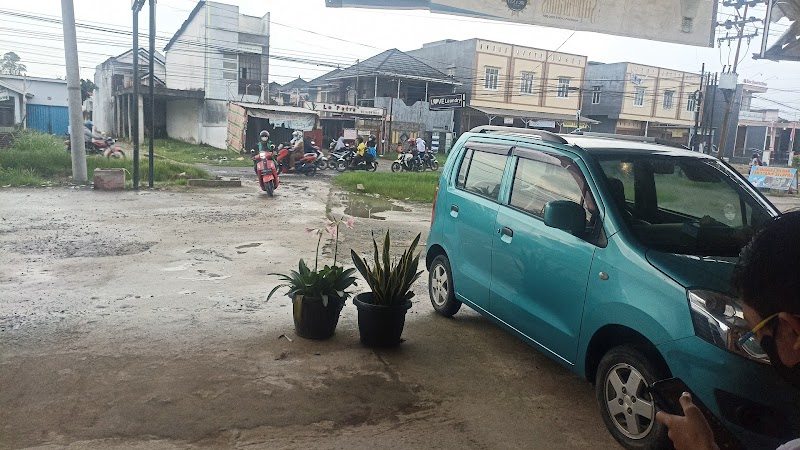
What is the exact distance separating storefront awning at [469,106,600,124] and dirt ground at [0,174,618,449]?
104ft

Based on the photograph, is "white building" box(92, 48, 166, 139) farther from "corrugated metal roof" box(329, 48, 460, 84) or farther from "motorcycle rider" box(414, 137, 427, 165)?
"motorcycle rider" box(414, 137, 427, 165)

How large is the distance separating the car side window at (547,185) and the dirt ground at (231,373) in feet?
4.07

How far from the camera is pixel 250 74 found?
35812 mm

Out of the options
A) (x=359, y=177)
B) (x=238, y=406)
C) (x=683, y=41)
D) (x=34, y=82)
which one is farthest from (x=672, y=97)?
(x=238, y=406)

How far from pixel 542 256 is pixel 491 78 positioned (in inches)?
1394

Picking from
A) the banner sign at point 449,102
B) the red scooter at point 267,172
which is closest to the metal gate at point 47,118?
the banner sign at point 449,102

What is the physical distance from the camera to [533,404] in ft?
13.1

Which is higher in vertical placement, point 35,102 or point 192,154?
point 35,102

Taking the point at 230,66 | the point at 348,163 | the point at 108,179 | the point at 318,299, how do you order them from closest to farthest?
the point at 318,299, the point at 108,179, the point at 348,163, the point at 230,66

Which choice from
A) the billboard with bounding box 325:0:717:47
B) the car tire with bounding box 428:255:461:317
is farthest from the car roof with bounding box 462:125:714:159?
the billboard with bounding box 325:0:717:47

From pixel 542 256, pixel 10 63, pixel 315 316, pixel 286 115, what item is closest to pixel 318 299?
pixel 315 316

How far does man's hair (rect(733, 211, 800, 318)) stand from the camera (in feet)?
4.05

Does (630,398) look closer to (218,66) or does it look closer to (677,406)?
(677,406)

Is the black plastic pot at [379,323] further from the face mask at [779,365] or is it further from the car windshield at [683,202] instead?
the face mask at [779,365]
